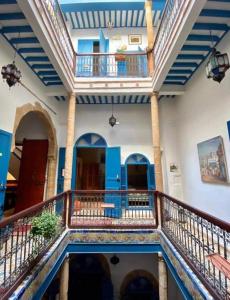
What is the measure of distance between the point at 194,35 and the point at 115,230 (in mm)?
4895

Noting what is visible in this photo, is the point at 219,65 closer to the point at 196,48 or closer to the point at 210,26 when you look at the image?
the point at 210,26

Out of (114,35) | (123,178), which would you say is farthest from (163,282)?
(114,35)

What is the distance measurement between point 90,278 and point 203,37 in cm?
755

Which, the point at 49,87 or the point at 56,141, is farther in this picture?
the point at 56,141

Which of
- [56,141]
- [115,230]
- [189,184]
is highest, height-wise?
[56,141]

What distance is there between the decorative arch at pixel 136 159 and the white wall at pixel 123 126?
0.36ft

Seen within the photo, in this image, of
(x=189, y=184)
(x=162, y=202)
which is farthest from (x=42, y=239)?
(x=189, y=184)

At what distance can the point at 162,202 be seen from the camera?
4.77m

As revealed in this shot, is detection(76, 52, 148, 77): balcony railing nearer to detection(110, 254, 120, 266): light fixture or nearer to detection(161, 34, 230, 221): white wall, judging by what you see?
detection(161, 34, 230, 221): white wall

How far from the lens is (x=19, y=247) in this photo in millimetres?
2623

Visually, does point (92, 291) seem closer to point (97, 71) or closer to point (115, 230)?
point (115, 230)

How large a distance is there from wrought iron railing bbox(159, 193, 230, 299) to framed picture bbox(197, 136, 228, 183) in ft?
4.37

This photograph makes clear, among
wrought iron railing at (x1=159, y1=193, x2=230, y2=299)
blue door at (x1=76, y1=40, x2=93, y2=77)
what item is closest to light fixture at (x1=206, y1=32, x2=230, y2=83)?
wrought iron railing at (x1=159, y1=193, x2=230, y2=299)

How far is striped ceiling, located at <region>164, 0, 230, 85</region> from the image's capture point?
11.8 ft
